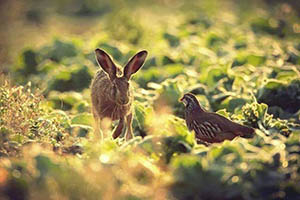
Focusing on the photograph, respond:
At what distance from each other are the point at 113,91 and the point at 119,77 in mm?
171

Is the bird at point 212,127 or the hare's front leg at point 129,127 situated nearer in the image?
the bird at point 212,127

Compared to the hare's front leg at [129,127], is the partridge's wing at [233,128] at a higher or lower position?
lower

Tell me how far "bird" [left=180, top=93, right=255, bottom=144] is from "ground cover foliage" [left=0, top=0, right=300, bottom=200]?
0.67 feet

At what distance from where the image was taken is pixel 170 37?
12.5 meters

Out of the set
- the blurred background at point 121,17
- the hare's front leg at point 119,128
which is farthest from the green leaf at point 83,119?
the blurred background at point 121,17

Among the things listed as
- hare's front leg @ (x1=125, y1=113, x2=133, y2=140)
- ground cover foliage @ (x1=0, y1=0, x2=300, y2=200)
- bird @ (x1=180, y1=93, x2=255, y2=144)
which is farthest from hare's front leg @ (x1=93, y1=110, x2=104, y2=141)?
bird @ (x1=180, y1=93, x2=255, y2=144)

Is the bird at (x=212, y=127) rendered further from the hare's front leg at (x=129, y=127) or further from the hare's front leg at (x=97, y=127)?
the hare's front leg at (x=97, y=127)

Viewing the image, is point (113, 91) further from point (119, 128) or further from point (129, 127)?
point (129, 127)

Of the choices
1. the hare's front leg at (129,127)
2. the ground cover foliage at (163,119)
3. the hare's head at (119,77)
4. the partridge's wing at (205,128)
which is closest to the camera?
the ground cover foliage at (163,119)

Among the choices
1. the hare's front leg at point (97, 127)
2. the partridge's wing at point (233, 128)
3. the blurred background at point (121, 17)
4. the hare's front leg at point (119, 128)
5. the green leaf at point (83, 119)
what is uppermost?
the blurred background at point (121, 17)

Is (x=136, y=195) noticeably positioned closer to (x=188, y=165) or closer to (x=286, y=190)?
(x=188, y=165)

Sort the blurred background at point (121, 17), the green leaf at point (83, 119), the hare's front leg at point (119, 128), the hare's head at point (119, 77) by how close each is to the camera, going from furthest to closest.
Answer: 1. the blurred background at point (121, 17)
2. the green leaf at point (83, 119)
3. the hare's front leg at point (119, 128)
4. the hare's head at point (119, 77)

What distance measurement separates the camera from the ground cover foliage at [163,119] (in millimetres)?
4730

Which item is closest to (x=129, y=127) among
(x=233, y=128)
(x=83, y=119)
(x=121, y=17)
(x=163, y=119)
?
(x=163, y=119)
